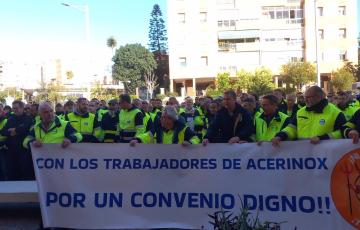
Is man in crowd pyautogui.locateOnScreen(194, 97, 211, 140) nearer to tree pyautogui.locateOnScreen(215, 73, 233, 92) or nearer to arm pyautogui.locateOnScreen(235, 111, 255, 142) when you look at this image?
arm pyautogui.locateOnScreen(235, 111, 255, 142)

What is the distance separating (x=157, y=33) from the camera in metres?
82.6

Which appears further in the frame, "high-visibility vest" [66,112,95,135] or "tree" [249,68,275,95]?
"tree" [249,68,275,95]

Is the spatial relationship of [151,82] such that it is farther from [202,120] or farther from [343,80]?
[202,120]

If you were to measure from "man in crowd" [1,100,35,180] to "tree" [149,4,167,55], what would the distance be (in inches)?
2902

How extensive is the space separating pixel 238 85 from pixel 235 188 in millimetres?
44612

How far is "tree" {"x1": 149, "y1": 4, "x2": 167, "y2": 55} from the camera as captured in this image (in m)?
82.6

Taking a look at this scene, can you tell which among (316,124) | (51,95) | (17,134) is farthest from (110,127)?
(51,95)

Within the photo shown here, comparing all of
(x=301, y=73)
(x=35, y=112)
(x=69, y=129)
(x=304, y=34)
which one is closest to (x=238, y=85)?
(x=301, y=73)

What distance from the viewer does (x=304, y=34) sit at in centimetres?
5794

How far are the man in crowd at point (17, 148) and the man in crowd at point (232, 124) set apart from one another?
410 centimetres

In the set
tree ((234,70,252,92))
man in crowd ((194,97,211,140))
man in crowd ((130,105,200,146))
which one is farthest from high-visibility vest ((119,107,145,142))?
tree ((234,70,252,92))

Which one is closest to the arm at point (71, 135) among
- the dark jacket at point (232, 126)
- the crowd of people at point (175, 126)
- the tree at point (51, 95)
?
the crowd of people at point (175, 126)

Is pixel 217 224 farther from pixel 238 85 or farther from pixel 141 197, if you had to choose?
pixel 238 85

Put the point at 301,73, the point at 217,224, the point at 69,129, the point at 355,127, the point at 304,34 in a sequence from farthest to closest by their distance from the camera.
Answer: the point at 304,34 < the point at 301,73 < the point at 69,129 < the point at 355,127 < the point at 217,224
